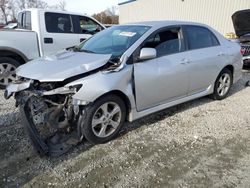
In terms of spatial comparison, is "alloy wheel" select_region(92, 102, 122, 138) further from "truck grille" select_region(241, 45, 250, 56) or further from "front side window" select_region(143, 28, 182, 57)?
"truck grille" select_region(241, 45, 250, 56)

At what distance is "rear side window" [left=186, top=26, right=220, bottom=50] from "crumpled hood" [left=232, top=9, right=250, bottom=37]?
408 centimetres

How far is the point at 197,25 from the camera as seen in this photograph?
16.5 feet

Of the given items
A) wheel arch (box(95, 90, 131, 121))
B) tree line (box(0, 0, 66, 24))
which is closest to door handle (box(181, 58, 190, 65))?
wheel arch (box(95, 90, 131, 121))

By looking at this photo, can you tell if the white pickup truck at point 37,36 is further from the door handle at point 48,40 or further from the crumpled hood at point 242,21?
the crumpled hood at point 242,21

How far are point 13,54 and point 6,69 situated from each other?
1.24ft

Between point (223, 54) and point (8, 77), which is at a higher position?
point (223, 54)

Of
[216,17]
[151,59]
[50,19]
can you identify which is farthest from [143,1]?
[151,59]

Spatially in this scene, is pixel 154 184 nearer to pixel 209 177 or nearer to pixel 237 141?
pixel 209 177

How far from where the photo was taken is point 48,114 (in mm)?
3361

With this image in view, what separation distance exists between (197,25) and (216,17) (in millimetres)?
13381

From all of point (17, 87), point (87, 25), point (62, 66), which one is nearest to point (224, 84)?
point (62, 66)

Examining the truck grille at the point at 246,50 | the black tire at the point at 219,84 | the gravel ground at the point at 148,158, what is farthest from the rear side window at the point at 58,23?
the truck grille at the point at 246,50

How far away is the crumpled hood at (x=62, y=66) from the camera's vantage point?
11.0 ft

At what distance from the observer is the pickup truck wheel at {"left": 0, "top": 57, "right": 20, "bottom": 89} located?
602 cm
